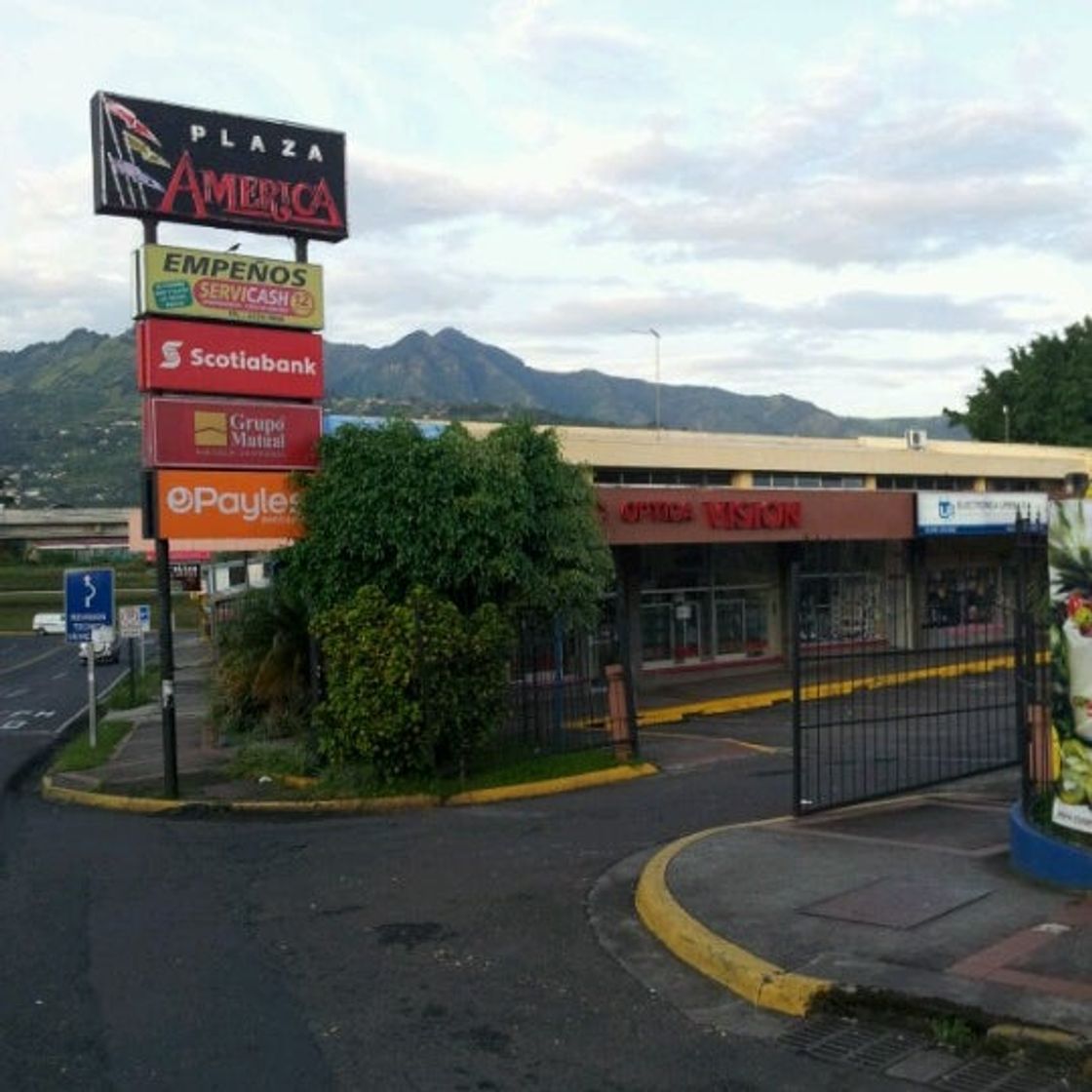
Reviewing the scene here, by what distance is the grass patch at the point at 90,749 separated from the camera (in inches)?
820

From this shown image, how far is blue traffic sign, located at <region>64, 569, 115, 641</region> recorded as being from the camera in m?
22.6

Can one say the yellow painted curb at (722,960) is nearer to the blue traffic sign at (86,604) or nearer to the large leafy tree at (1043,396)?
the blue traffic sign at (86,604)

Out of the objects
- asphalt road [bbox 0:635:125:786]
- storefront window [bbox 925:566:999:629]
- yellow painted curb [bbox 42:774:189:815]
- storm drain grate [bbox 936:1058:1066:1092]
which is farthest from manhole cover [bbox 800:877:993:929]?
storefront window [bbox 925:566:999:629]

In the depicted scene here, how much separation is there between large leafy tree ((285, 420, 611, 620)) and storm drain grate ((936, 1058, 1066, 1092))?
38.8 ft

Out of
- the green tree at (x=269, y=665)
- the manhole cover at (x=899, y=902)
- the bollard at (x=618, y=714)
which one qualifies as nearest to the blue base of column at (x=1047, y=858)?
the manhole cover at (x=899, y=902)

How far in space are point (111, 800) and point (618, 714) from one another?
6549mm

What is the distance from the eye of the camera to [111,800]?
17.0 m

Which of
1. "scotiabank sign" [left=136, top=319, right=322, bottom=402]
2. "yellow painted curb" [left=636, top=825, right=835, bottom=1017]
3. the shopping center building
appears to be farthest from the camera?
the shopping center building

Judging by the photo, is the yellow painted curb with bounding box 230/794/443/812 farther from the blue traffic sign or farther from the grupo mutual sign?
the blue traffic sign

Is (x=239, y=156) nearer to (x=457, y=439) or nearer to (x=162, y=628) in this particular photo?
(x=457, y=439)

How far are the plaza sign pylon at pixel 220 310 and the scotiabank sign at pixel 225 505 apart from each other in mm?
18

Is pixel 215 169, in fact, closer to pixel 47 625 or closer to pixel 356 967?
pixel 356 967

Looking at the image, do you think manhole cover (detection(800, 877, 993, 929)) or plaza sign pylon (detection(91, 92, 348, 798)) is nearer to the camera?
manhole cover (detection(800, 877, 993, 929))

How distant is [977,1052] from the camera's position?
5.95 m
